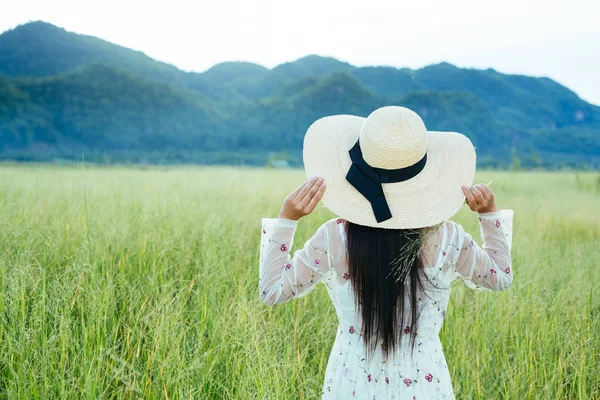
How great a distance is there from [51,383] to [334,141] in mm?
1548

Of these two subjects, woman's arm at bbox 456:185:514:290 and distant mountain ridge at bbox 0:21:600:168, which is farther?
distant mountain ridge at bbox 0:21:600:168

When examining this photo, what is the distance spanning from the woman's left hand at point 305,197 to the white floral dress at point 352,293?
6 cm

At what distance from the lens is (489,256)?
1.51 m

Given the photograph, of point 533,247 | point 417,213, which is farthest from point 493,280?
point 533,247

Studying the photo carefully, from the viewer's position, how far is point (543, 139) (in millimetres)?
90375

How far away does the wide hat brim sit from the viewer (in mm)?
1388

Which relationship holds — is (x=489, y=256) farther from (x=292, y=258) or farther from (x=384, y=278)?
(x=292, y=258)

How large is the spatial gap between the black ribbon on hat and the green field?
85cm

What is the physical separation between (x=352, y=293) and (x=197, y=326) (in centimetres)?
123

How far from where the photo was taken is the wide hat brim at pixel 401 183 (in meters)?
1.39

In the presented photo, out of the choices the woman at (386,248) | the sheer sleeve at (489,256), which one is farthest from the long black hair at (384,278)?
the sheer sleeve at (489,256)

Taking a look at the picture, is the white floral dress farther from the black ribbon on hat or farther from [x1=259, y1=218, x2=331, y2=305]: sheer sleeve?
the black ribbon on hat

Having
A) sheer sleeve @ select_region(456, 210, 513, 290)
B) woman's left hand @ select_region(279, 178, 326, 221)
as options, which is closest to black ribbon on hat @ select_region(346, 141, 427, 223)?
woman's left hand @ select_region(279, 178, 326, 221)

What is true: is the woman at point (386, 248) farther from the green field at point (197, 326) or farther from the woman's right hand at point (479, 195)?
the green field at point (197, 326)
